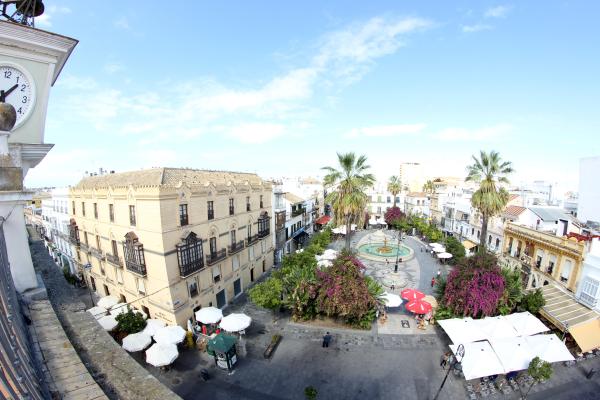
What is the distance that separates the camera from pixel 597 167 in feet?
92.5

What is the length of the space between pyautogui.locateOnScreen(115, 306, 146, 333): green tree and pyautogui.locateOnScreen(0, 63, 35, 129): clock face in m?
17.7

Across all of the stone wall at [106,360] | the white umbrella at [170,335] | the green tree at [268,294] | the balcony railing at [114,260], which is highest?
the stone wall at [106,360]

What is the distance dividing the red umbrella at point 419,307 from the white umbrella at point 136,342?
18.7 metres

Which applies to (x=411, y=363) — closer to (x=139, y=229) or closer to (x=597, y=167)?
(x=139, y=229)

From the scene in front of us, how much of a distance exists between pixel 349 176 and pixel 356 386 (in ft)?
52.2

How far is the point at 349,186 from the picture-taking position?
78.5 ft

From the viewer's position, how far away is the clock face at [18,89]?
640 cm

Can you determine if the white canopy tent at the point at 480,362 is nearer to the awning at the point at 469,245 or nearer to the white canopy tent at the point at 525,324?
the white canopy tent at the point at 525,324

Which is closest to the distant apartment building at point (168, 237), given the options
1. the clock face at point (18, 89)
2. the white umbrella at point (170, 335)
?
the white umbrella at point (170, 335)

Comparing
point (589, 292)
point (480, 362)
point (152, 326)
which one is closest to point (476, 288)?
point (480, 362)

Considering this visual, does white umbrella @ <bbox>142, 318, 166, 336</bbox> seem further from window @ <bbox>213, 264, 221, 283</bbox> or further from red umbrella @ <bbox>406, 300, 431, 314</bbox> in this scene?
red umbrella @ <bbox>406, 300, 431, 314</bbox>

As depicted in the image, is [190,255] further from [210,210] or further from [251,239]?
[251,239]

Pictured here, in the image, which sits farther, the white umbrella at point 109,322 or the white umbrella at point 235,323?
the white umbrella at point 109,322

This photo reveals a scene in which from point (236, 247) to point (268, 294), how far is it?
7654 mm
